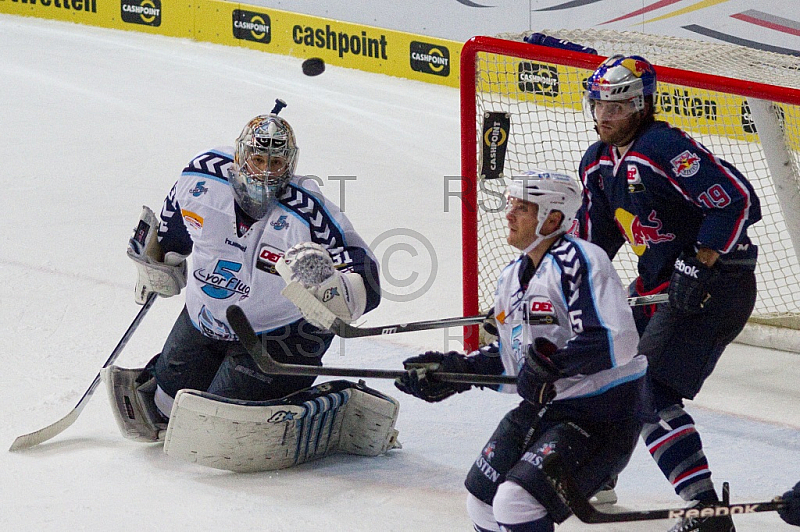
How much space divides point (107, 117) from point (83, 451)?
4.39 meters

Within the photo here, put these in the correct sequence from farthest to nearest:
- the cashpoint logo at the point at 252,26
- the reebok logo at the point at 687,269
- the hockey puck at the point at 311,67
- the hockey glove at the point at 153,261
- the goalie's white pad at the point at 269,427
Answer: the cashpoint logo at the point at 252,26
the hockey puck at the point at 311,67
the hockey glove at the point at 153,261
the goalie's white pad at the point at 269,427
the reebok logo at the point at 687,269

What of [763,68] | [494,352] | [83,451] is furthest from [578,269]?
[763,68]

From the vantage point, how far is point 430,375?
8.30 feet

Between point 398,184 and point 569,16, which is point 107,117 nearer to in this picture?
point 398,184

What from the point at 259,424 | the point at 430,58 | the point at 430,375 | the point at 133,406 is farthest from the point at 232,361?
the point at 430,58

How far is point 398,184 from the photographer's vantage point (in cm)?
646

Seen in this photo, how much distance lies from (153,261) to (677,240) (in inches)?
65.1

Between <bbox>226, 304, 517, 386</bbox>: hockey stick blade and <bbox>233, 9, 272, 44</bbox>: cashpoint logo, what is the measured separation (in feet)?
22.5

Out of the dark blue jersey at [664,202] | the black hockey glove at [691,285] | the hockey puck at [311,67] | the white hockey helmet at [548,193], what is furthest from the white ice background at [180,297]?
the hockey puck at [311,67]

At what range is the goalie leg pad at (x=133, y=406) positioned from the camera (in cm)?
346

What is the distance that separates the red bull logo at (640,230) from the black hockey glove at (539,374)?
0.74 m

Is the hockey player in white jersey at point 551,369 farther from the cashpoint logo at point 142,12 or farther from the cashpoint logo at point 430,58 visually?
the cashpoint logo at point 142,12

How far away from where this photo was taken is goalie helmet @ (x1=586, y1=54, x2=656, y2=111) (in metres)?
2.90

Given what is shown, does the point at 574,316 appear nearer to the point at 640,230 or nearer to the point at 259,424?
the point at 640,230
